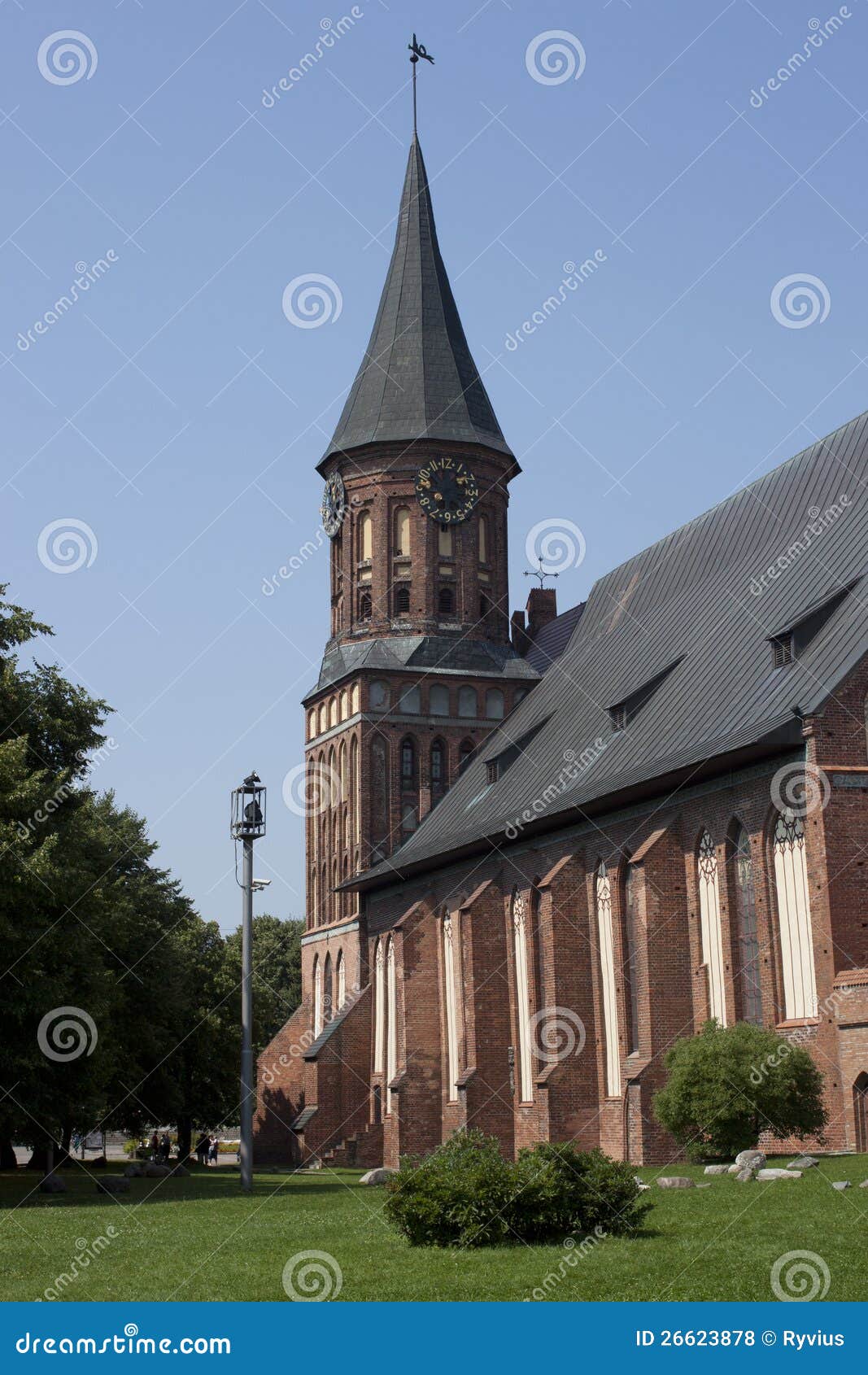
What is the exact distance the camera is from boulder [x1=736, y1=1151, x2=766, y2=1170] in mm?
23578

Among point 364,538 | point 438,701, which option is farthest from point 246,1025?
point 364,538

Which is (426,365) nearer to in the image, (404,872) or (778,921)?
(404,872)

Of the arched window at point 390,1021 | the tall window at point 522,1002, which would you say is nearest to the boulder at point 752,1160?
the tall window at point 522,1002

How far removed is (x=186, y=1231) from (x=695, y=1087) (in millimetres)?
10220

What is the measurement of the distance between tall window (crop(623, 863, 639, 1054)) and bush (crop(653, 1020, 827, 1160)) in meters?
6.36

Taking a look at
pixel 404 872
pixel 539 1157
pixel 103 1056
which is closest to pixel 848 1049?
pixel 539 1157

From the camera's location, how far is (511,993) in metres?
40.6

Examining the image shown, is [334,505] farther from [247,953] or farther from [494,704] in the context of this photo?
[247,953]

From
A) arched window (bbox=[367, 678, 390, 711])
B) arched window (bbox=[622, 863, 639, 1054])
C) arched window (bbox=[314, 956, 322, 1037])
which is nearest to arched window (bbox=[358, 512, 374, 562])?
arched window (bbox=[367, 678, 390, 711])

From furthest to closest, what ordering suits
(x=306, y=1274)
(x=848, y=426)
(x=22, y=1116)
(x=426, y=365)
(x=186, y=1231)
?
(x=426, y=365) < (x=848, y=426) < (x=22, y=1116) < (x=186, y=1231) < (x=306, y=1274)

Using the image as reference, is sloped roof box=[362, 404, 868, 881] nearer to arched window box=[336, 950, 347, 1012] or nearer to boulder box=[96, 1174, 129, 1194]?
arched window box=[336, 950, 347, 1012]

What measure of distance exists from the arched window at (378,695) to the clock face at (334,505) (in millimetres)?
6803

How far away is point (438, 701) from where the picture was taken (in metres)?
51.0

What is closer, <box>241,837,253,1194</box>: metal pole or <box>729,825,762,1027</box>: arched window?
<box>729,825,762,1027</box>: arched window
